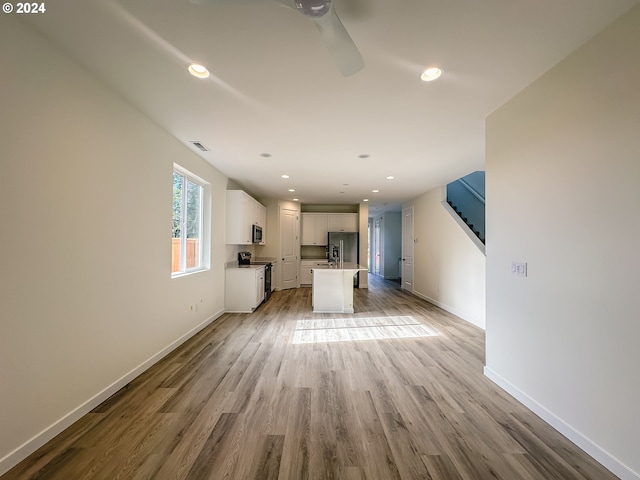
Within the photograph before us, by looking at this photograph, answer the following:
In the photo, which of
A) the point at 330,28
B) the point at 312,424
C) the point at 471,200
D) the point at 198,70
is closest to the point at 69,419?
the point at 312,424

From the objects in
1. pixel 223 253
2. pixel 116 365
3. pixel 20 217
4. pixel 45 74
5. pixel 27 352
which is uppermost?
pixel 45 74

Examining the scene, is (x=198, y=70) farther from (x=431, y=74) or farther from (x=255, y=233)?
(x=255, y=233)

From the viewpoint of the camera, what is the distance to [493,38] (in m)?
1.63

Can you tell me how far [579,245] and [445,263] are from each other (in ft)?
12.7

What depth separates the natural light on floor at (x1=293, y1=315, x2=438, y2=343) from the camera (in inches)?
150

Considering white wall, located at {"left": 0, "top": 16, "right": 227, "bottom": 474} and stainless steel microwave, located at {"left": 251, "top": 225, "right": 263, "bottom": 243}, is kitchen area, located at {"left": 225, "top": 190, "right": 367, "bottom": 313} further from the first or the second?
white wall, located at {"left": 0, "top": 16, "right": 227, "bottom": 474}

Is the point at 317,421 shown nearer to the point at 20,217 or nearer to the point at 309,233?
the point at 20,217

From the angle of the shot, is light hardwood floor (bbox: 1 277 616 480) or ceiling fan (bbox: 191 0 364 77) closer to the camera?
ceiling fan (bbox: 191 0 364 77)

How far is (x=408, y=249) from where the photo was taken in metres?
7.64

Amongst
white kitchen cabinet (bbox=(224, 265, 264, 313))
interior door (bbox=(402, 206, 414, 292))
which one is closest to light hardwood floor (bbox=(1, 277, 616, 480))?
white kitchen cabinet (bbox=(224, 265, 264, 313))

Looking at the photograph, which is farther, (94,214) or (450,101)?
(450,101)

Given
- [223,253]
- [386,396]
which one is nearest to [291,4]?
[386,396]

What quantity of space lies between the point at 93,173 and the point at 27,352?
4.25 ft

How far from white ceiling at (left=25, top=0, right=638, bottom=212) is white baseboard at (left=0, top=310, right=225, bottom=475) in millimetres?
2512
